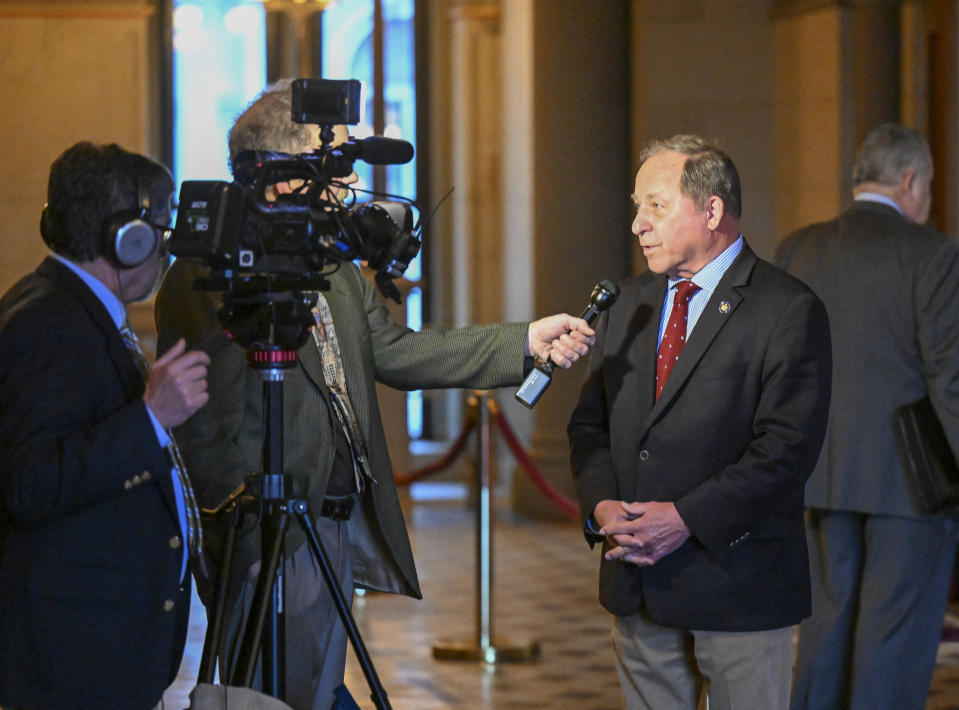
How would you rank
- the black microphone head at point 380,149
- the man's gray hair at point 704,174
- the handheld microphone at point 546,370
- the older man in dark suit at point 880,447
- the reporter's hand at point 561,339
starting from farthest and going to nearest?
the older man in dark suit at point 880,447
the man's gray hair at point 704,174
the reporter's hand at point 561,339
the handheld microphone at point 546,370
the black microphone head at point 380,149

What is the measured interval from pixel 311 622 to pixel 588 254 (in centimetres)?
710

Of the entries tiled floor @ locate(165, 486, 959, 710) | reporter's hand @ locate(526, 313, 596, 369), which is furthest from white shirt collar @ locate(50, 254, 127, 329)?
tiled floor @ locate(165, 486, 959, 710)

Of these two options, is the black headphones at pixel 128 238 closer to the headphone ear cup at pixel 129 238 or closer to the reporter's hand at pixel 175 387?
the headphone ear cup at pixel 129 238

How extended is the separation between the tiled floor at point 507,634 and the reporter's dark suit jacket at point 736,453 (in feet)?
7.34

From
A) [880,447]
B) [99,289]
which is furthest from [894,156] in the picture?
[99,289]

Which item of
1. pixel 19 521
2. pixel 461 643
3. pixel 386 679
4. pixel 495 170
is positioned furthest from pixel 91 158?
pixel 495 170

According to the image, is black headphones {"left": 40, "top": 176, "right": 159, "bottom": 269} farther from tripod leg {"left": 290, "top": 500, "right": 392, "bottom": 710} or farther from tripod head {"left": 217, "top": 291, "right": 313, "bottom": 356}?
tripod leg {"left": 290, "top": 500, "right": 392, "bottom": 710}

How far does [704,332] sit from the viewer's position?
342 cm

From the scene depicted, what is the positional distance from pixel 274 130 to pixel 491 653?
357 centimetres

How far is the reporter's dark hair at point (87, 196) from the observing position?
9.21 ft

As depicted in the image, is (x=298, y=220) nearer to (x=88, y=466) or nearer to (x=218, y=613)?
(x=88, y=466)

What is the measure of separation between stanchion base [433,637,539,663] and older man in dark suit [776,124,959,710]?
5.40 feet

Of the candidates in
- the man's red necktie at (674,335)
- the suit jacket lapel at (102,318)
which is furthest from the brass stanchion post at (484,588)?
the suit jacket lapel at (102,318)

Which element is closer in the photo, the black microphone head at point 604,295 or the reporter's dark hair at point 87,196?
the reporter's dark hair at point 87,196
